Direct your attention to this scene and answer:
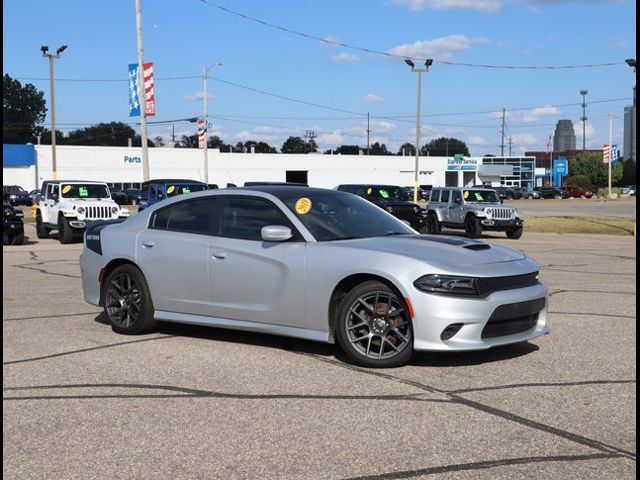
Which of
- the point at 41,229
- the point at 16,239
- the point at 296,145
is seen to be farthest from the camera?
the point at 296,145

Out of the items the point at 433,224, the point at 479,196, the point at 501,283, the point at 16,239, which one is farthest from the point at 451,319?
the point at 433,224

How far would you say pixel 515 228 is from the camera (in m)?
25.3

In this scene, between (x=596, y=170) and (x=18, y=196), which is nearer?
(x=18, y=196)

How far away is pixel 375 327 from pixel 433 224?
2145 centimetres

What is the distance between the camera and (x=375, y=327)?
21.1 feet

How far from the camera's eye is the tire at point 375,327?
6348 millimetres

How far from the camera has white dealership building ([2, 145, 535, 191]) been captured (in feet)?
251

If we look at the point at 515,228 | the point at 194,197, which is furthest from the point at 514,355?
the point at 515,228

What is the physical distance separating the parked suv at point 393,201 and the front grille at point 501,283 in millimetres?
18229

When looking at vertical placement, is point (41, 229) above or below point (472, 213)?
below

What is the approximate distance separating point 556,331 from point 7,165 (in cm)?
7414

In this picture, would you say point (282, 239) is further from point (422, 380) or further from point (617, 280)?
point (617, 280)

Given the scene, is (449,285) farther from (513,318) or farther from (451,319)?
(513,318)

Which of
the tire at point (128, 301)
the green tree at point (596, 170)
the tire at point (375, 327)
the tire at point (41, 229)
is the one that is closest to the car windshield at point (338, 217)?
the tire at point (375, 327)
